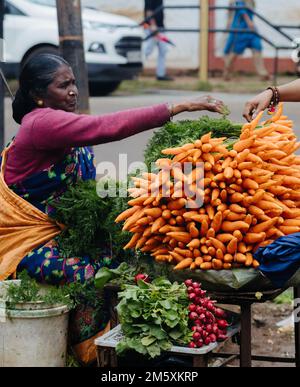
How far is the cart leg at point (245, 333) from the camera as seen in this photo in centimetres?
365

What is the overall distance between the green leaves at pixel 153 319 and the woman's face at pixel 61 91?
1046mm

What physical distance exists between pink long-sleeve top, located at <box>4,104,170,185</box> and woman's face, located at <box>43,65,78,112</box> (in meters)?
0.12

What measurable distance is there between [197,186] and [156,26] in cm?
1203

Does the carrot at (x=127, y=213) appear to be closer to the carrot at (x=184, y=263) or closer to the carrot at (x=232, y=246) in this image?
the carrot at (x=184, y=263)

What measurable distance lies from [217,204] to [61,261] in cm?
91

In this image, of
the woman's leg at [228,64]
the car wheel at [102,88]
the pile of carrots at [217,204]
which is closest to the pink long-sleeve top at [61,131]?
the pile of carrots at [217,204]

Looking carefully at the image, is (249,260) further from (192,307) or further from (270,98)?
(270,98)

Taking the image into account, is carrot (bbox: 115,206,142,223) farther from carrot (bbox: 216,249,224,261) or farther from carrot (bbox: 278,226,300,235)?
carrot (bbox: 278,226,300,235)

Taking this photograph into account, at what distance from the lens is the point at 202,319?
11.6 feet

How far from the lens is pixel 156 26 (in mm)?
15203

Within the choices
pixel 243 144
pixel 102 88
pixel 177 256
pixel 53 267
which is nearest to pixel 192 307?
pixel 177 256

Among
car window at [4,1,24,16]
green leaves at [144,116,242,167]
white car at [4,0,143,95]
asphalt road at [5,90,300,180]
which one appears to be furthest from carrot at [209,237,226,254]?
car window at [4,1,24,16]

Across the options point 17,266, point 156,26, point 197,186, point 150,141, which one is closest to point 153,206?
point 197,186

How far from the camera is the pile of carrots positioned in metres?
3.54
